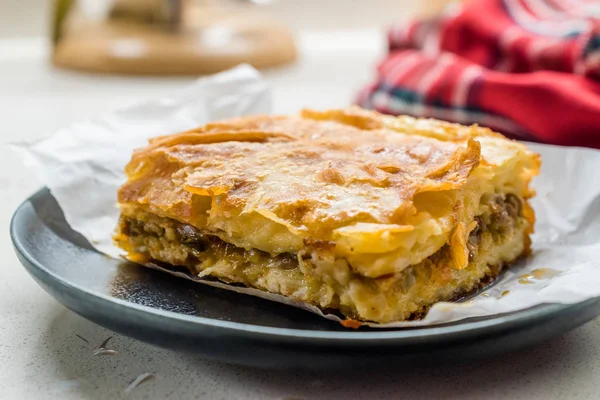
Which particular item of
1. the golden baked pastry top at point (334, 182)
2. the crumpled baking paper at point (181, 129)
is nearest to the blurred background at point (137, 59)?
the crumpled baking paper at point (181, 129)

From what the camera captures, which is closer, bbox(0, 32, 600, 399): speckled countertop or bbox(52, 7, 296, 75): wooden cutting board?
bbox(0, 32, 600, 399): speckled countertop

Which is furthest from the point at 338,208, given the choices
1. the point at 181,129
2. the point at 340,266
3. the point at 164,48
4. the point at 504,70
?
the point at 164,48

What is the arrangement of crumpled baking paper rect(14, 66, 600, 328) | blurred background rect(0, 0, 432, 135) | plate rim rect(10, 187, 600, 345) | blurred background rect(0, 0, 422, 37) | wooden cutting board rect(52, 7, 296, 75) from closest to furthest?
plate rim rect(10, 187, 600, 345) < crumpled baking paper rect(14, 66, 600, 328) < blurred background rect(0, 0, 432, 135) < wooden cutting board rect(52, 7, 296, 75) < blurred background rect(0, 0, 422, 37)

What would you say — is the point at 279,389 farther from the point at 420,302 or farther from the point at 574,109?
the point at 574,109

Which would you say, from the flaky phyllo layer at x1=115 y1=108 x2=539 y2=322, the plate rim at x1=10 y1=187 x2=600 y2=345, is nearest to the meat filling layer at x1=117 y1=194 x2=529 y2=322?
the flaky phyllo layer at x1=115 y1=108 x2=539 y2=322

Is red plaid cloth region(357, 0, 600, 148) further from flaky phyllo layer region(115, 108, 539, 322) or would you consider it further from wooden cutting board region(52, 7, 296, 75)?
wooden cutting board region(52, 7, 296, 75)
